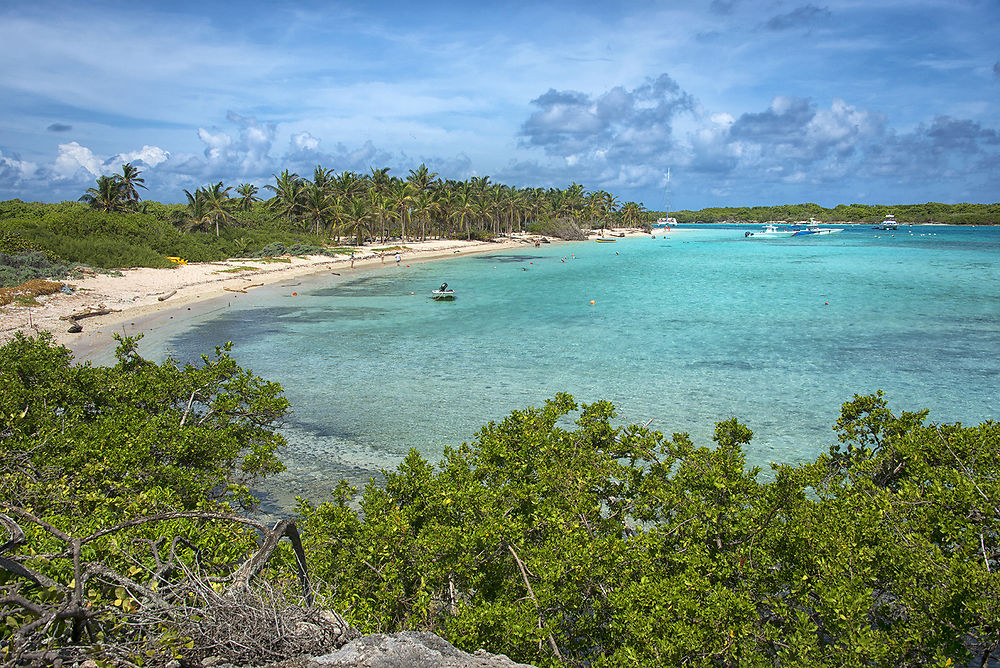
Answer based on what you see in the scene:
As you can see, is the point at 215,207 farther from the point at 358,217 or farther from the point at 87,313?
the point at 87,313

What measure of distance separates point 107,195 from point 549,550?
216 ft

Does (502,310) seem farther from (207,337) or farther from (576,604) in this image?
(576,604)

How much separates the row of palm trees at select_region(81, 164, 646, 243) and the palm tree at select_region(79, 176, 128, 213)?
0.48 m

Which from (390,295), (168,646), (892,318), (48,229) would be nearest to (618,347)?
(892,318)

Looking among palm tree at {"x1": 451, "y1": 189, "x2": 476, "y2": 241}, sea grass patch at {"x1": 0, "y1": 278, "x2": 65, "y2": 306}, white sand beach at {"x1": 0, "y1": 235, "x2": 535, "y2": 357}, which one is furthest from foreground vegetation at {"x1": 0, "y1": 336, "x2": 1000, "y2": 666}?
palm tree at {"x1": 451, "y1": 189, "x2": 476, "y2": 241}

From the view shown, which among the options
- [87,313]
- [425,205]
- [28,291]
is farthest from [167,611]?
[425,205]

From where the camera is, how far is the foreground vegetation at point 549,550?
13.0 feet

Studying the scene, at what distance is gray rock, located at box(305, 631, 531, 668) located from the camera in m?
3.58

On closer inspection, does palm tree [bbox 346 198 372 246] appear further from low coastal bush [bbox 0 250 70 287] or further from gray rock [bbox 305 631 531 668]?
gray rock [bbox 305 631 531 668]

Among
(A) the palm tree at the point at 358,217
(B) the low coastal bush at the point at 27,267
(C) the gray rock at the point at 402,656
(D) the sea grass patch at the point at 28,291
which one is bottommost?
(C) the gray rock at the point at 402,656

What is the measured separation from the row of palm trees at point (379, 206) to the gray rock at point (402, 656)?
2457 inches

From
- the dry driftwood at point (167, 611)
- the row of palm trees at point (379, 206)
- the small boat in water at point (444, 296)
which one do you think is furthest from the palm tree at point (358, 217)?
the dry driftwood at point (167, 611)

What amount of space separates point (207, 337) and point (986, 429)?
24.7 m

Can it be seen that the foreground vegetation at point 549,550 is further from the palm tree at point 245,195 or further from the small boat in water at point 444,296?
the palm tree at point 245,195
